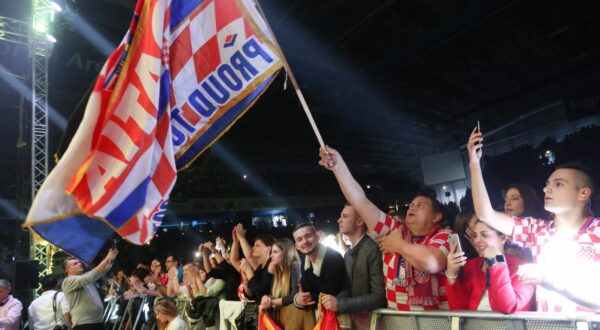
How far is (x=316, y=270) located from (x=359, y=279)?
340 mm

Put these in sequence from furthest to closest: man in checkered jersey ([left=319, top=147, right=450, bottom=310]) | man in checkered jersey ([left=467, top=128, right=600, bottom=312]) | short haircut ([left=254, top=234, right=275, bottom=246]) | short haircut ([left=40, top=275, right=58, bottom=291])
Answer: short haircut ([left=40, top=275, right=58, bottom=291])
short haircut ([left=254, top=234, right=275, bottom=246])
man in checkered jersey ([left=319, top=147, right=450, bottom=310])
man in checkered jersey ([left=467, top=128, right=600, bottom=312])

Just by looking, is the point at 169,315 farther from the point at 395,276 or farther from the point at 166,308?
the point at 395,276

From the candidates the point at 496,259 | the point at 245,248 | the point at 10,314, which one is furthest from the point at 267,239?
the point at 10,314

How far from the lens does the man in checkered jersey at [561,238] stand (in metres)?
1.67

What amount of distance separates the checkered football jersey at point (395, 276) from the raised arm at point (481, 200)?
26cm

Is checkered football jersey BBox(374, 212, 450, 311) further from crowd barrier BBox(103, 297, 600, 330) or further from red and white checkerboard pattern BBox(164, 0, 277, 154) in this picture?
red and white checkerboard pattern BBox(164, 0, 277, 154)

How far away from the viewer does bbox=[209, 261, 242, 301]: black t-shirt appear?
478cm

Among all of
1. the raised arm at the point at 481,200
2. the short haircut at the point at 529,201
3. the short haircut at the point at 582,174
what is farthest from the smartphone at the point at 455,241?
the short haircut at the point at 529,201

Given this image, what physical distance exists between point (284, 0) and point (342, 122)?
24.1 ft

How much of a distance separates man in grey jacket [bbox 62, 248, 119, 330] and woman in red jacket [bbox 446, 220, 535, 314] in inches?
155

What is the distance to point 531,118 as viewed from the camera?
15156 mm

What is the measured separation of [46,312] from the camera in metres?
4.82

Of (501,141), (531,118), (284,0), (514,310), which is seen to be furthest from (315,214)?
(514,310)

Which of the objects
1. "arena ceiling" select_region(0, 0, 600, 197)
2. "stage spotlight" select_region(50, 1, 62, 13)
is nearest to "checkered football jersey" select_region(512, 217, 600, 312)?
"arena ceiling" select_region(0, 0, 600, 197)
